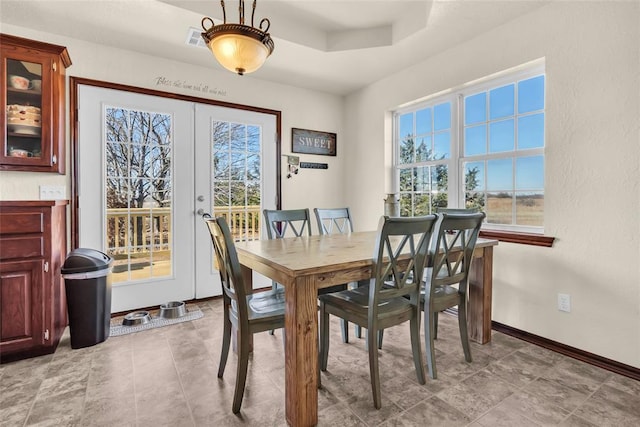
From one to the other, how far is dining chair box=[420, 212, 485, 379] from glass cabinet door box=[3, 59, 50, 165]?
Answer: 9.54 ft

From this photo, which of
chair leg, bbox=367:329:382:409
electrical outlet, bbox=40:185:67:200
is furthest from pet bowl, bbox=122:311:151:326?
chair leg, bbox=367:329:382:409

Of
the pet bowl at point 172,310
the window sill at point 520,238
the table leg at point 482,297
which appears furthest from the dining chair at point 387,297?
the pet bowl at point 172,310

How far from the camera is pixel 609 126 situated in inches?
85.5

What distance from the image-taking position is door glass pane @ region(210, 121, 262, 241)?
3609 millimetres

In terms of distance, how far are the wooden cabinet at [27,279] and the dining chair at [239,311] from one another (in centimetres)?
138

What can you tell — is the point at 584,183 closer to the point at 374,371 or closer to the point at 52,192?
the point at 374,371

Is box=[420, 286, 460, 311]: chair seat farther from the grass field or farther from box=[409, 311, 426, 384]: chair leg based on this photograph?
the grass field

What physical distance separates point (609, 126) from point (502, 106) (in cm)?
88

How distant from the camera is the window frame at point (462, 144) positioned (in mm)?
2645

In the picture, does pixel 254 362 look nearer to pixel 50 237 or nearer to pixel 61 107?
pixel 50 237

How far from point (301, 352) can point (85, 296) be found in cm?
190

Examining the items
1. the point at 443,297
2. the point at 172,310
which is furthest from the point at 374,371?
the point at 172,310

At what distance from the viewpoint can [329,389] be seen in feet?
6.27

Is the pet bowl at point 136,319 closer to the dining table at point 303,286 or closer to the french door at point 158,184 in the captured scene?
the french door at point 158,184
